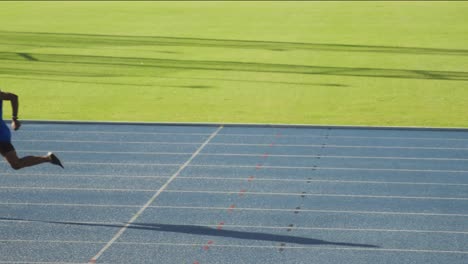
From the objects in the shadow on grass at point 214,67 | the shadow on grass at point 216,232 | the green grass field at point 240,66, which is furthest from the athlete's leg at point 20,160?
the shadow on grass at point 214,67

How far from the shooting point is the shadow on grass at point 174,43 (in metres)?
27.5

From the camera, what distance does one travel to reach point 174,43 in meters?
28.8

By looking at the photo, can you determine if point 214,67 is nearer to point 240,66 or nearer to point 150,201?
point 240,66

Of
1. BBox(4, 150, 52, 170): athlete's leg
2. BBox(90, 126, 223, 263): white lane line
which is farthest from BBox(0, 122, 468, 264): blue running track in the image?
BBox(4, 150, 52, 170): athlete's leg

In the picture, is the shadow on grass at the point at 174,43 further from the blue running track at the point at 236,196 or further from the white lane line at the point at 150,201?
the white lane line at the point at 150,201

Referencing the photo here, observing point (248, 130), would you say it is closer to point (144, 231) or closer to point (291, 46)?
point (144, 231)

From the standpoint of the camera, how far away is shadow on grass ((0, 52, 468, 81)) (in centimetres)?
2278

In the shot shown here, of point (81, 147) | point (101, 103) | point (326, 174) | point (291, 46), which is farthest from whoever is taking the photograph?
point (291, 46)

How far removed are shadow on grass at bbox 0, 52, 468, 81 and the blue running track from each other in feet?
24.4

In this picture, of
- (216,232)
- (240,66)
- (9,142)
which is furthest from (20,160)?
(240,66)

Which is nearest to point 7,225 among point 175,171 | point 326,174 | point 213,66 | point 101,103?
point 175,171

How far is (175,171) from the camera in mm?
→ 13023

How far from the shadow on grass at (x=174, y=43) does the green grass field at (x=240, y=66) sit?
3 centimetres

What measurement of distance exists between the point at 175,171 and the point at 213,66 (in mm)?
11055
